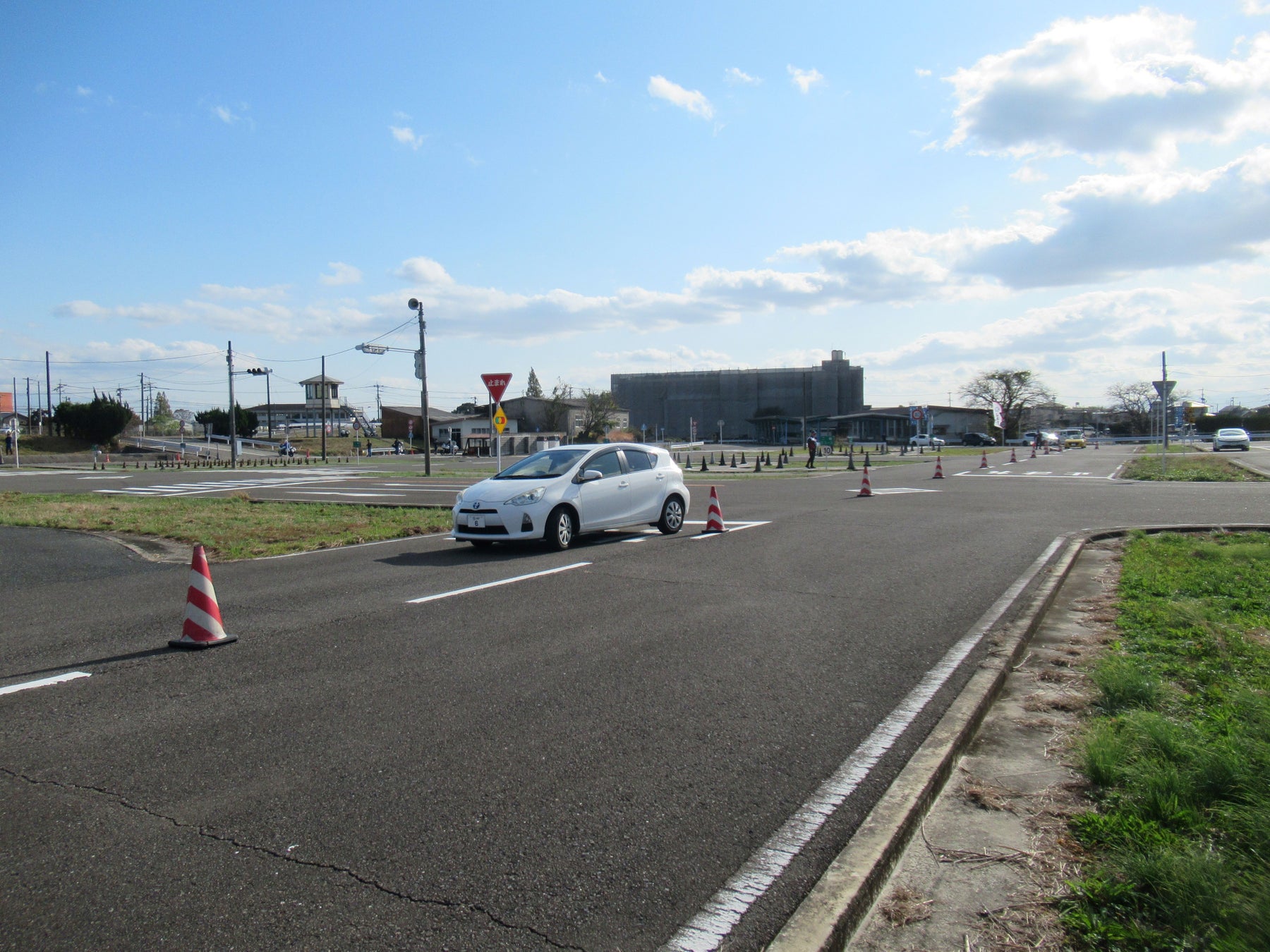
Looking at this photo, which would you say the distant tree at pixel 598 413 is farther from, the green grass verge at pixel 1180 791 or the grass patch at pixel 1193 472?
the green grass verge at pixel 1180 791

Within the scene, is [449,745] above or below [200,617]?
below

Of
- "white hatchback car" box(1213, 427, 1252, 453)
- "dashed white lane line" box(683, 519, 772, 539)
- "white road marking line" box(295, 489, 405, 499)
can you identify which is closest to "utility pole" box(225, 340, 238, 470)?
"white road marking line" box(295, 489, 405, 499)

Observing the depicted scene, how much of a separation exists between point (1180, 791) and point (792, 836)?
1.62 meters

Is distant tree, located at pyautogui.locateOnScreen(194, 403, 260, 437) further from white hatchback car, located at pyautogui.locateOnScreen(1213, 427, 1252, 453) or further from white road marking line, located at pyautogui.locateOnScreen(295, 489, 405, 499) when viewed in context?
white hatchback car, located at pyautogui.locateOnScreen(1213, 427, 1252, 453)

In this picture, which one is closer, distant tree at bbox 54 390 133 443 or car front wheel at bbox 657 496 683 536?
car front wheel at bbox 657 496 683 536

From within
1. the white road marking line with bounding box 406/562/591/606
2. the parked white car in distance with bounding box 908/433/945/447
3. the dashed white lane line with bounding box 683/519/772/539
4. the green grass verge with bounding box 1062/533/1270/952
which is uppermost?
the parked white car in distance with bounding box 908/433/945/447

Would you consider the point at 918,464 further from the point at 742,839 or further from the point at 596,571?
the point at 742,839

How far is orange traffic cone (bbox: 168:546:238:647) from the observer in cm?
678

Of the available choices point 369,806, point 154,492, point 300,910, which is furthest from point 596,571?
point 154,492

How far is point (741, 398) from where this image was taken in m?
129

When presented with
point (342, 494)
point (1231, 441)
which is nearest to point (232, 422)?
point (342, 494)

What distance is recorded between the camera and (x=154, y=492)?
27.0 metres

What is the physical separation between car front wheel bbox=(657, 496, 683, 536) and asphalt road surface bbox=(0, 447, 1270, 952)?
350cm

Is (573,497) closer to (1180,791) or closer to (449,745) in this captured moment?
(449,745)
